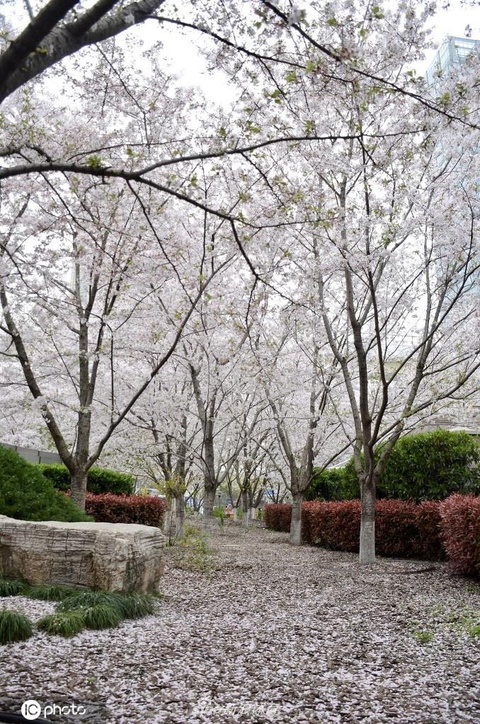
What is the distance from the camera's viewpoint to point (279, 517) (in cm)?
1859

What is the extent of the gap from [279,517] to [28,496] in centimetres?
1307

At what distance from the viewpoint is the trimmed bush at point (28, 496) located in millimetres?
6414

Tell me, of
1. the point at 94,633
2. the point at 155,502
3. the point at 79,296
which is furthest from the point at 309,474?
the point at 94,633

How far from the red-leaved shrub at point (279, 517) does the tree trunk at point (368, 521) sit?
9130 millimetres

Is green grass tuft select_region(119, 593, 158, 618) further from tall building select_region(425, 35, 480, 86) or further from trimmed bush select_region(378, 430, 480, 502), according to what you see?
trimmed bush select_region(378, 430, 480, 502)

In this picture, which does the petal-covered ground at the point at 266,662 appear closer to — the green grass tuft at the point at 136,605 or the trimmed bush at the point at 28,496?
the green grass tuft at the point at 136,605

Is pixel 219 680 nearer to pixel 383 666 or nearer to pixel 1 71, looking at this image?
pixel 383 666

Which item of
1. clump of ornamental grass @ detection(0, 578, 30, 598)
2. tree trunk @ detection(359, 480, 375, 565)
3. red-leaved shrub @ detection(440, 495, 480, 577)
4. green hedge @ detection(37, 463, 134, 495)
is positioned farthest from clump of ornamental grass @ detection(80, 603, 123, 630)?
green hedge @ detection(37, 463, 134, 495)

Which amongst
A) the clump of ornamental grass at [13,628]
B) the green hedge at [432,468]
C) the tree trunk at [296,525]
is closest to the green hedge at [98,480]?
the tree trunk at [296,525]

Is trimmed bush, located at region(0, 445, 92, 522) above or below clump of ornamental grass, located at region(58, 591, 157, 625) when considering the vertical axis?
above

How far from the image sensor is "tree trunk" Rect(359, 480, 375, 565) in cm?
830

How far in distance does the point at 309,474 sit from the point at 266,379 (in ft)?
8.03

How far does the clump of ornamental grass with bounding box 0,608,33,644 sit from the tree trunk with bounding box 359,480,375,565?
18.7ft

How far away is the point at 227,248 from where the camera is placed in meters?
8.15
